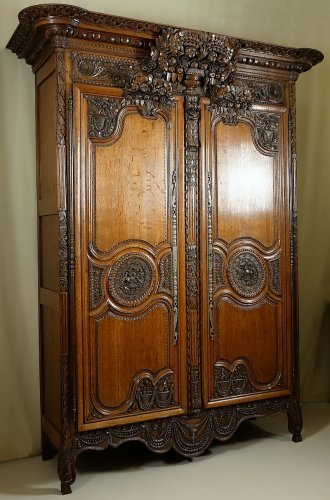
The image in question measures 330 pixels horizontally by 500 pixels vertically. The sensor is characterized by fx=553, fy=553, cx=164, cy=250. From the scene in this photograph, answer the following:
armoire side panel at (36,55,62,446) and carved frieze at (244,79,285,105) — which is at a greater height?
carved frieze at (244,79,285,105)

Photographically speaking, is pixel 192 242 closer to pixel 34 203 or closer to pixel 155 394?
pixel 155 394

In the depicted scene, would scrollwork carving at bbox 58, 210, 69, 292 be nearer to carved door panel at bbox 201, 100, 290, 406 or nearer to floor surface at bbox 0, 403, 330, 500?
carved door panel at bbox 201, 100, 290, 406

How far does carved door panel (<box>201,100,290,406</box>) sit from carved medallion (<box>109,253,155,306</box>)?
323mm

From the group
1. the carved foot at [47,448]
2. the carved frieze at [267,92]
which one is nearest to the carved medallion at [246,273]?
the carved frieze at [267,92]

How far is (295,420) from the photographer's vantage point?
3213 mm

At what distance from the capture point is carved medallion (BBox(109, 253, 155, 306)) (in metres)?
2.75

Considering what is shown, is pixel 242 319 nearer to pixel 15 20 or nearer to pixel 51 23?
pixel 51 23

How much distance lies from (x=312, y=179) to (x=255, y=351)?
1.48 meters

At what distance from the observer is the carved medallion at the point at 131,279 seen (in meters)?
2.75

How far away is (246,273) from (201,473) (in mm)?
1074

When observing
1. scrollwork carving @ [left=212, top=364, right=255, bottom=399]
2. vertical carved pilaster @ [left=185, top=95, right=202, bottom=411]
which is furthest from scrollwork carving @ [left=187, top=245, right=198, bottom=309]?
scrollwork carving @ [left=212, top=364, right=255, bottom=399]

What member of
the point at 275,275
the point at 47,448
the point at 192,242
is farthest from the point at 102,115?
the point at 47,448

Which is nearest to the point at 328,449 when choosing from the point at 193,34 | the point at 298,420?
the point at 298,420

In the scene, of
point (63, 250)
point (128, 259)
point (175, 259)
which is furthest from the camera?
point (175, 259)
